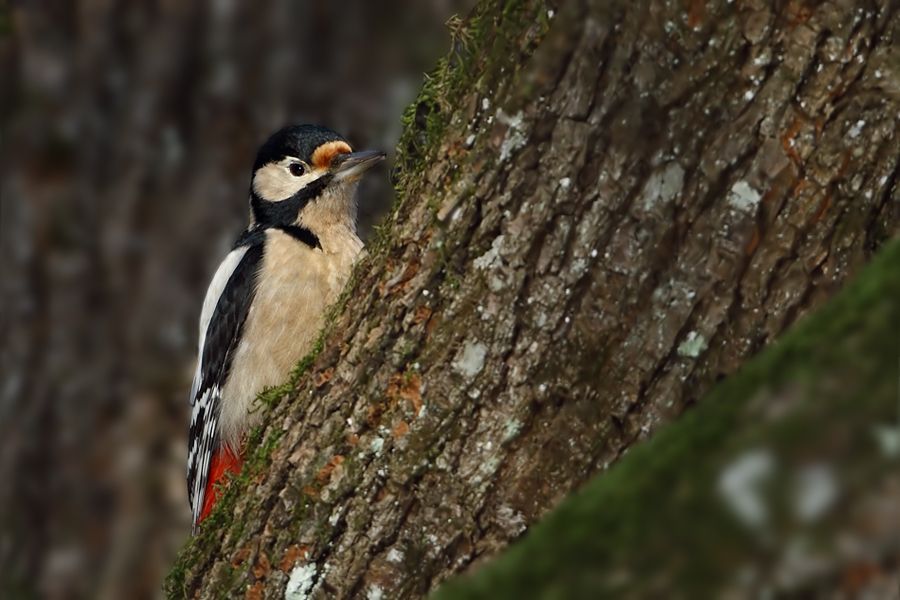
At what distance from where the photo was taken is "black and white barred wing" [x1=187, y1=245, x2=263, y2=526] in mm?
4605

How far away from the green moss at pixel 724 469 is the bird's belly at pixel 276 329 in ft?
9.87

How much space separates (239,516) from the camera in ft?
9.42

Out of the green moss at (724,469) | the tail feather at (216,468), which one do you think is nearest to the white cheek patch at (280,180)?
the tail feather at (216,468)

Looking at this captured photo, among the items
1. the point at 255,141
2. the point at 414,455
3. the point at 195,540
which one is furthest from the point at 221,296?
the point at 414,455

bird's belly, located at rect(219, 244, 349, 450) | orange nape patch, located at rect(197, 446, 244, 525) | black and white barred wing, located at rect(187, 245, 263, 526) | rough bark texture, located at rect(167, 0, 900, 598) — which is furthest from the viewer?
black and white barred wing, located at rect(187, 245, 263, 526)

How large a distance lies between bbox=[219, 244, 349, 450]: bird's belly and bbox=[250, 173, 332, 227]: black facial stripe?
0.28 metres

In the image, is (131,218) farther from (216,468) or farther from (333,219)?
(216,468)

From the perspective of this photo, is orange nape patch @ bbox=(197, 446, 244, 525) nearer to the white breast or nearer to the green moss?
the white breast

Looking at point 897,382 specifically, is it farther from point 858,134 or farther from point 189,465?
point 189,465

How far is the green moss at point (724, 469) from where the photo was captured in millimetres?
1235

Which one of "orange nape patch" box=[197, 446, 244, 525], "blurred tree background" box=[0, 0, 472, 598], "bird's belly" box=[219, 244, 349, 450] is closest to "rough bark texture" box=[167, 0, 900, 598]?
"orange nape patch" box=[197, 446, 244, 525]

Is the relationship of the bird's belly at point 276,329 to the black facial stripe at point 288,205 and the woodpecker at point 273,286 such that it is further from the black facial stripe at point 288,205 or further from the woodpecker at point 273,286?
the black facial stripe at point 288,205

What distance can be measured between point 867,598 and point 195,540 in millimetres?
2162

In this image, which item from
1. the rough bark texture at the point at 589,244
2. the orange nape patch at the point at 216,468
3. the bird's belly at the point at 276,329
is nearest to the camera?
the rough bark texture at the point at 589,244
